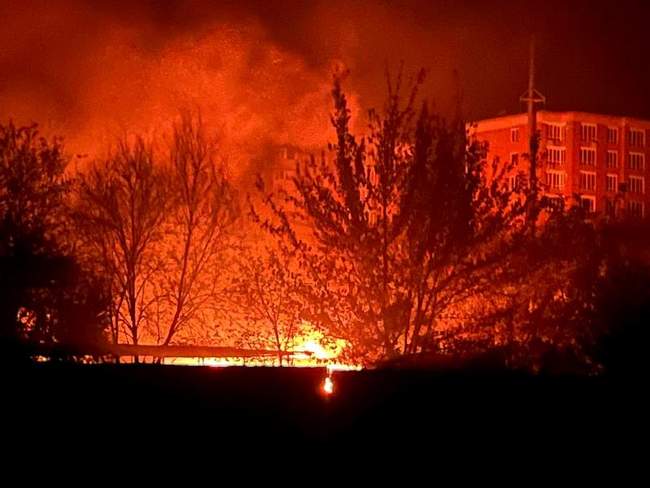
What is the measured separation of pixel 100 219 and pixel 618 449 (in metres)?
23.8

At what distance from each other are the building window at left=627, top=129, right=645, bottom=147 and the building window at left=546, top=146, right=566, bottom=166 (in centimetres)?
513

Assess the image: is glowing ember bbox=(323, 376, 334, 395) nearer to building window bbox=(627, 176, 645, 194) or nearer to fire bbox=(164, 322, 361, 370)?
fire bbox=(164, 322, 361, 370)

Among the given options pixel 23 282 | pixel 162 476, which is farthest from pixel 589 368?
pixel 23 282

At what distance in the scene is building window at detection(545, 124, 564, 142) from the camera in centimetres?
7825

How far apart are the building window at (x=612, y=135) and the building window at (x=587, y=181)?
2.94 m

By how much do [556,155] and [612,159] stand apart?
4931mm

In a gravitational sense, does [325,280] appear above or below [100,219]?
below

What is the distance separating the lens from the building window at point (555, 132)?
7825 cm

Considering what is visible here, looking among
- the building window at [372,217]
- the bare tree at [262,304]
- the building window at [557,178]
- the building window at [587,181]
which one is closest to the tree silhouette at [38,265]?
the bare tree at [262,304]

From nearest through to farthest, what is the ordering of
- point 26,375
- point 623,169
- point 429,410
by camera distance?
point 26,375 → point 429,410 → point 623,169

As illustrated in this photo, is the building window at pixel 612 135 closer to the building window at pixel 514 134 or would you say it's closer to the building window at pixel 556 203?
the building window at pixel 514 134

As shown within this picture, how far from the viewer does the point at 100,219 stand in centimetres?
3862

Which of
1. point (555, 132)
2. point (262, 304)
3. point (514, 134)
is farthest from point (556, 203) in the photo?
point (555, 132)

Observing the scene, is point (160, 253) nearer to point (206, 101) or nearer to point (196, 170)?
point (196, 170)
